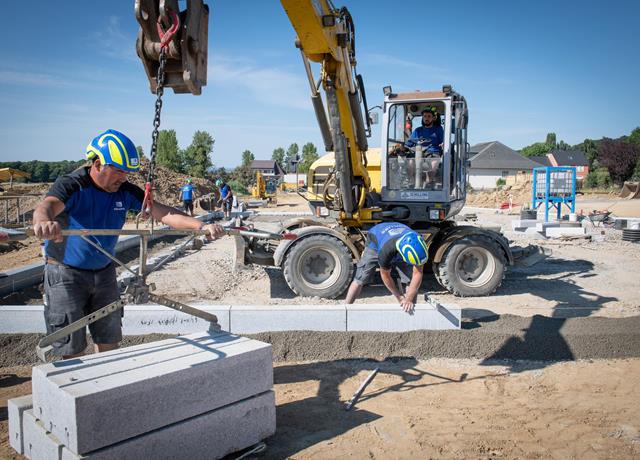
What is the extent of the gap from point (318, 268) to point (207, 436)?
455 centimetres

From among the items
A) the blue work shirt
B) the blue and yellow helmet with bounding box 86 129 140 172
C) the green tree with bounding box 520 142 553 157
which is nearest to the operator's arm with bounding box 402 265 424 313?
the blue work shirt

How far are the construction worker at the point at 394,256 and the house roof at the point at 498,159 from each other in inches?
2236

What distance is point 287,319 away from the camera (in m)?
4.93

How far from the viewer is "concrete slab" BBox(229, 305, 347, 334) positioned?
16.1ft

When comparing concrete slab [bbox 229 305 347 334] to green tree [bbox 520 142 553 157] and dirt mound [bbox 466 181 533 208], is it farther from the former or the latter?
green tree [bbox 520 142 553 157]

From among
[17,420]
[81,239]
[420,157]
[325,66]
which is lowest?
[17,420]

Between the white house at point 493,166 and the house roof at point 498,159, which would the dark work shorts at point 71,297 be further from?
the house roof at point 498,159

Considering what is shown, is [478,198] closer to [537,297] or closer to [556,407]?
[537,297]

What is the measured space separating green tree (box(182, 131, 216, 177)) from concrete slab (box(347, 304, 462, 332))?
1729 inches

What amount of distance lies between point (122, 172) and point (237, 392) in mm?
1624

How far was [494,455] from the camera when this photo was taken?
3.06 metres

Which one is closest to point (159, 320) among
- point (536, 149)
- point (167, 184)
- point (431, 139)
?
point (431, 139)

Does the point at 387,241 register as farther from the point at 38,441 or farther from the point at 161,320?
the point at 38,441

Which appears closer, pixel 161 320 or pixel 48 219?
pixel 48 219
